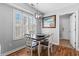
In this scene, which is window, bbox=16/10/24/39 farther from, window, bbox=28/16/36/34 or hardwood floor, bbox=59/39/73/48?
hardwood floor, bbox=59/39/73/48

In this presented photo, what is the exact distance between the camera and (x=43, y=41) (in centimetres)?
231

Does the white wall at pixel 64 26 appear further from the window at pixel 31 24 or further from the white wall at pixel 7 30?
the white wall at pixel 7 30

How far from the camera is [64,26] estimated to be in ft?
8.17

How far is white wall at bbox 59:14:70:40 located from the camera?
2445 mm

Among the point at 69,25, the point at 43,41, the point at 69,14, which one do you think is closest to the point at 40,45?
the point at 43,41

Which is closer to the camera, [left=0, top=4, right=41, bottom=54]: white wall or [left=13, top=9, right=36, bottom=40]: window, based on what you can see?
[left=0, top=4, right=41, bottom=54]: white wall

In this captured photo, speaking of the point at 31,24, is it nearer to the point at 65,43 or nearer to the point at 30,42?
the point at 30,42

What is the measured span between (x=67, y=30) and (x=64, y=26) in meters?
0.19

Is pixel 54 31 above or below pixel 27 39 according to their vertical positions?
above

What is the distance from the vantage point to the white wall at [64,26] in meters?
2.44

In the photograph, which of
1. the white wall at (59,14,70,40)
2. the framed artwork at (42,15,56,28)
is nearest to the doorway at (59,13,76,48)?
the white wall at (59,14,70,40)

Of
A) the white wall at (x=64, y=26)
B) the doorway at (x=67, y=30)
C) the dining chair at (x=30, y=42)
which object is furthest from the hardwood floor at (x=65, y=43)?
the dining chair at (x=30, y=42)

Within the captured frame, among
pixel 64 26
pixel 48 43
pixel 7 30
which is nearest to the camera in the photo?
pixel 7 30

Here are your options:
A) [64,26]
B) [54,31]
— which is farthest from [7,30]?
[64,26]
